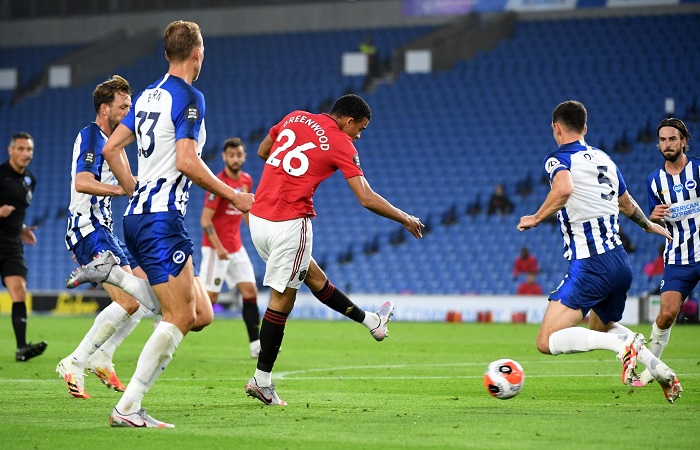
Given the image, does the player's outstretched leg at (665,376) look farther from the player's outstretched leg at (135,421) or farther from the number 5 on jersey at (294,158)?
the player's outstretched leg at (135,421)

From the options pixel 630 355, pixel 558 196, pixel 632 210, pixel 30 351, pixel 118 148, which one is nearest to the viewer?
pixel 118 148

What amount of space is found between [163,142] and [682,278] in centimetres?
564

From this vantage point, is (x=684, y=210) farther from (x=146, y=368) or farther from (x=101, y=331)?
(x=146, y=368)

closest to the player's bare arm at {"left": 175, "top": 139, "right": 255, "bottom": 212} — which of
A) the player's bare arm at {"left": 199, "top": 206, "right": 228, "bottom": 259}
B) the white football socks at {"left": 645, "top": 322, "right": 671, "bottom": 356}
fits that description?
the white football socks at {"left": 645, "top": 322, "right": 671, "bottom": 356}

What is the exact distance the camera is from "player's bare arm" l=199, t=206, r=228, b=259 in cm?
1434

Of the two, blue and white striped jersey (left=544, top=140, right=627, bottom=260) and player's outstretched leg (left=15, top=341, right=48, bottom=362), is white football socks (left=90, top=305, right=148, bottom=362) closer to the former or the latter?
player's outstretched leg (left=15, top=341, right=48, bottom=362)

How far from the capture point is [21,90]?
121 feet

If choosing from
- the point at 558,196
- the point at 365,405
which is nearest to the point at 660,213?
the point at 558,196

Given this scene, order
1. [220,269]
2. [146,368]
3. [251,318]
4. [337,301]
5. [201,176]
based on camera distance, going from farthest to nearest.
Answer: [220,269] → [251,318] → [337,301] → [146,368] → [201,176]

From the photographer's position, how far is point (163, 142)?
278 inches

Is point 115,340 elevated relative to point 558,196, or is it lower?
lower

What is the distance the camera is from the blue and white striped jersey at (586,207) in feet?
27.4

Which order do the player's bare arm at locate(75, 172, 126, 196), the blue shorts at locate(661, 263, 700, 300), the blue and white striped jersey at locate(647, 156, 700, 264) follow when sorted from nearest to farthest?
the player's bare arm at locate(75, 172, 126, 196) < the blue shorts at locate(661, 263, 700, 300) < the blue and white striped jersey at locate(647, 156, 700, 264)

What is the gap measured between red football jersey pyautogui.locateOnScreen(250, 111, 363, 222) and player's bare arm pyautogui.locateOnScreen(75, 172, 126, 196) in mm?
1211
